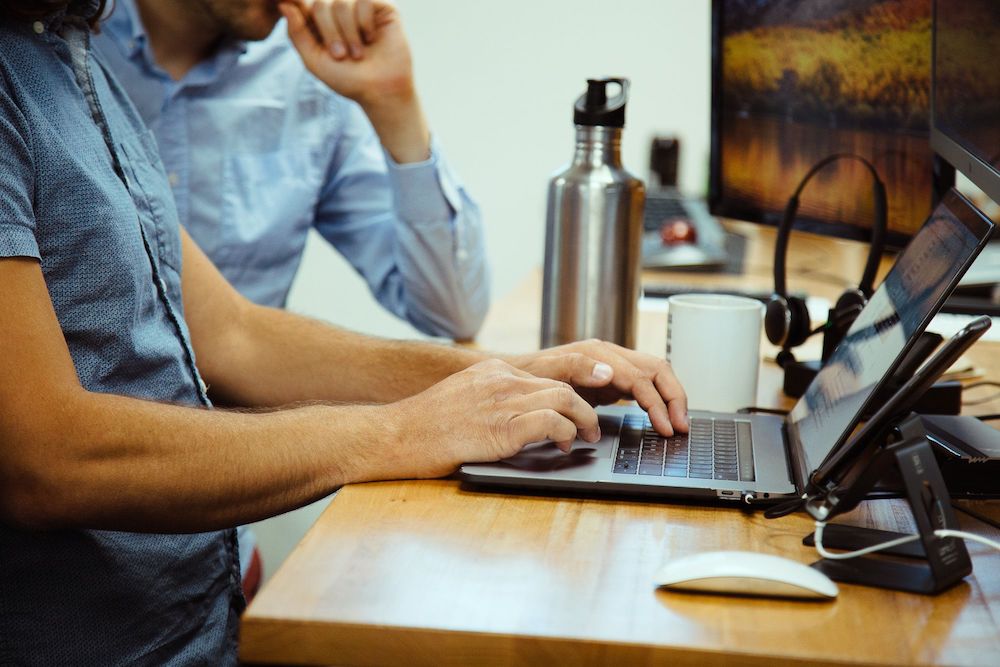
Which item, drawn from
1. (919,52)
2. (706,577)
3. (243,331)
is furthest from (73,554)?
(919,52)

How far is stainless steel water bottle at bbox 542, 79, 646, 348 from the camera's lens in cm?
115

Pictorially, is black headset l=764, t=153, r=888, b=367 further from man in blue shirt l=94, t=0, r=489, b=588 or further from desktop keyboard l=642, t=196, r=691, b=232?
desktop keyboard l=642, t=196, r=691, b=232

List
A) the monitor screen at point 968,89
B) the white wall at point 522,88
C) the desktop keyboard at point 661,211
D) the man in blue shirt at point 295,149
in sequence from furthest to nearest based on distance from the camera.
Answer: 1. the white wall at point 522,88
2. the desktop keyboard at point 661,211
3. the man in blue shirt at point 295,149
4. the monitor screen at point 968,89

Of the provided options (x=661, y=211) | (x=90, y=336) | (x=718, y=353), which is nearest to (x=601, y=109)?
(x=718, y=353)

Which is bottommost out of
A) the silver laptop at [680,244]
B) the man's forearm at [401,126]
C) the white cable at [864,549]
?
the silver laptop at [680,244]

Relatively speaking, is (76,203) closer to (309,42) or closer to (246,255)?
(309,42)

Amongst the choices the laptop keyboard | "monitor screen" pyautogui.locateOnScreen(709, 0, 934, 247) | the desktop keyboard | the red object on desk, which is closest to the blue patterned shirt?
the laptop keyboard

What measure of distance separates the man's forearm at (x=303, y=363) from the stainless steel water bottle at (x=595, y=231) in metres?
0.16

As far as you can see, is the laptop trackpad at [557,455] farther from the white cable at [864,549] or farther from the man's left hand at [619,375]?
the white cable at [864,549]

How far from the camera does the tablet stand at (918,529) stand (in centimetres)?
64

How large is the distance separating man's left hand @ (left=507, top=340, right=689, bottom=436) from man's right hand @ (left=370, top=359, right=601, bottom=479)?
92 millimetres

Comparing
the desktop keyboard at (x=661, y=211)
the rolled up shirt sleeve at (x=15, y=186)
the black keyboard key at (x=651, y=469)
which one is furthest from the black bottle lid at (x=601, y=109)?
the desktop keyboard at (x=661, y=211)

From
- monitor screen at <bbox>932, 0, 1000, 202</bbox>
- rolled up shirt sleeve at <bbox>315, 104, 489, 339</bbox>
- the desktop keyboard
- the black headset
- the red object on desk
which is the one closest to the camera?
monitor screen at <bbox>932, 0, 1000, 202</bbox>

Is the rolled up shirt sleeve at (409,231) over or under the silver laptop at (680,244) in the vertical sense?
over
